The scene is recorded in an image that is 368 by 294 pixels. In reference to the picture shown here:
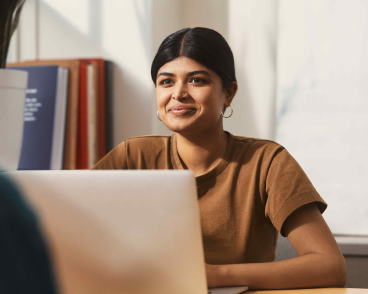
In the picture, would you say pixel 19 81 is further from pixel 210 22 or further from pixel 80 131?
pixel 210 22

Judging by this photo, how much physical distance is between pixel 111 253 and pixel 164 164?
72 centimetres

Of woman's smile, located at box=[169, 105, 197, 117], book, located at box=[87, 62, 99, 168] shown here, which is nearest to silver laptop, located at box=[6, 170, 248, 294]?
woman's smile, located at box=[169, 105, 197, 117]

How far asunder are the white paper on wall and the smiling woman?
31.4 inches

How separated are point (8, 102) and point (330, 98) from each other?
4.42 ft

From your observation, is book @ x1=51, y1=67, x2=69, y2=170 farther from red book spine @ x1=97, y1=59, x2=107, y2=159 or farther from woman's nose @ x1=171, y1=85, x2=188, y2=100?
woman's nose @ x1=171, y1=85, x2=188, y2=100

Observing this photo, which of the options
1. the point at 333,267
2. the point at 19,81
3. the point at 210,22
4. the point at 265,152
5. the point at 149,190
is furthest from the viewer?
the point at 210,22

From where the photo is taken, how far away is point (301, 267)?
88cm

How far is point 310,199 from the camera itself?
39.8 inches

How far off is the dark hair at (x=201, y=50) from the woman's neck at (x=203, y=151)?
0.15 metres

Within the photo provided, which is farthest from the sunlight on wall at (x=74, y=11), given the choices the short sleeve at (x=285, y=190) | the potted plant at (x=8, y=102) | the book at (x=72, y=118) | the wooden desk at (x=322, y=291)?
the wooden desk at (x=322, y=291)

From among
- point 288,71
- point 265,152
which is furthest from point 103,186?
point 288,71

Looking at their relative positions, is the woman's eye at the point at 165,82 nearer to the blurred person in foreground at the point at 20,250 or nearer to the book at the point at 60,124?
the blurred person in foreground at the point at 20,250

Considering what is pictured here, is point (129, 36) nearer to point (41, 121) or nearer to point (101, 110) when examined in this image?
point (101, 110)

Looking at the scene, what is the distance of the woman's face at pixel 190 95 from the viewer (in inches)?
45.2
